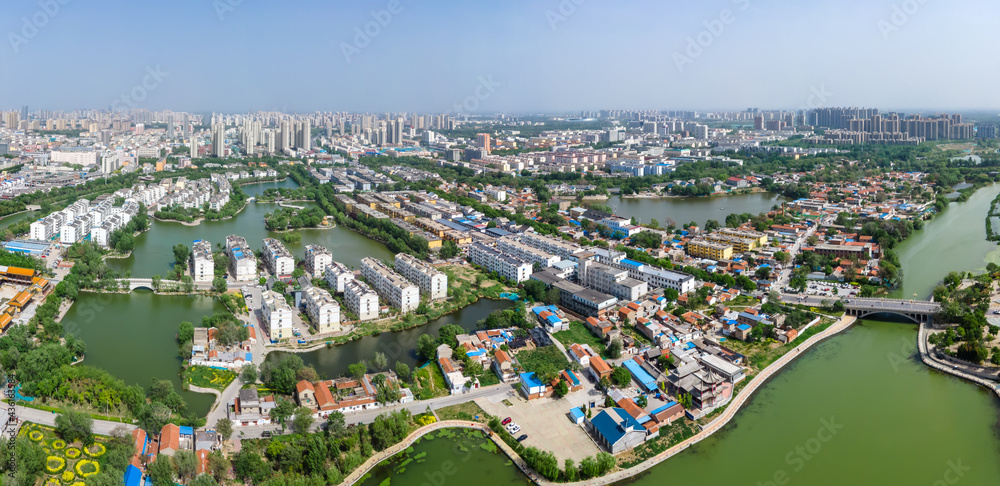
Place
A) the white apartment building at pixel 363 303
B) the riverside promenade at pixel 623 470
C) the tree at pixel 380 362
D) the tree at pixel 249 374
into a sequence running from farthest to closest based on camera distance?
the white apartment building at pixel 363 303
the tree at pixel 380 362
the tree at pixel 249 374
the riverside promenade at pixel 623 470

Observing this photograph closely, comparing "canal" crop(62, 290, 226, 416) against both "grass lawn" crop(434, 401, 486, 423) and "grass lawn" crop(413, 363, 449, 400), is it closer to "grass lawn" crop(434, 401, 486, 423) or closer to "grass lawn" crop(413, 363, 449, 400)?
"grass lawn" crop(413, 363, 449, 400)

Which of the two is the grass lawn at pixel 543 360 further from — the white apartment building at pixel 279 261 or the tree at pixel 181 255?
the tree at pixel 181 255

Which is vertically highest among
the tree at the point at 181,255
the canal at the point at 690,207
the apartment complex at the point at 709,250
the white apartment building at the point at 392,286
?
the canal at the point at 690,207

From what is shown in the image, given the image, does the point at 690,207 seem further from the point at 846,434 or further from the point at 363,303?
the point at 846,434

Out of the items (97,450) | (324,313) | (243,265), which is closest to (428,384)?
(324,313)

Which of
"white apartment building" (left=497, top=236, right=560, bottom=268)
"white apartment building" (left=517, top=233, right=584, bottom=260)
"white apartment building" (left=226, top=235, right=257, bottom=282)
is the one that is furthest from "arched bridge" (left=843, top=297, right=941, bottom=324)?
"white apartment building" (left=226, top=235, right=257, bottom=282)

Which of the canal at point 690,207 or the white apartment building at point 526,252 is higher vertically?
the canal at point 690,207

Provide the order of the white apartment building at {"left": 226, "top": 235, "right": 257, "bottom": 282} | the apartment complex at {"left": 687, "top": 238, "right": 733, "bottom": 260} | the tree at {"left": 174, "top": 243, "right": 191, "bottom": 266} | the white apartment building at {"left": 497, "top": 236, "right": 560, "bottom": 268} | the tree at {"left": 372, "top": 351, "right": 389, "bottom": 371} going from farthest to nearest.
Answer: the apartment complex at {"left": 687, "top": 238, "right": 733, "bottom": 260}
the tree at {"left": 174, "top": 243, "right": 191, "bottom": 266}
the white apartment building at {"left": 497, "top": 236, "right": 560, "bottom": 268}
the white apartment building at {"left": 226, "top": 235, "right": 257, "bottom": 282}
the tree at {"left": 372, "top": 351, "right": 389, "bottom": 371}

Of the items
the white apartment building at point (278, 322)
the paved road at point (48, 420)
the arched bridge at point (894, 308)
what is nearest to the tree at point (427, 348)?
the white apartment building at point (278, 322)
